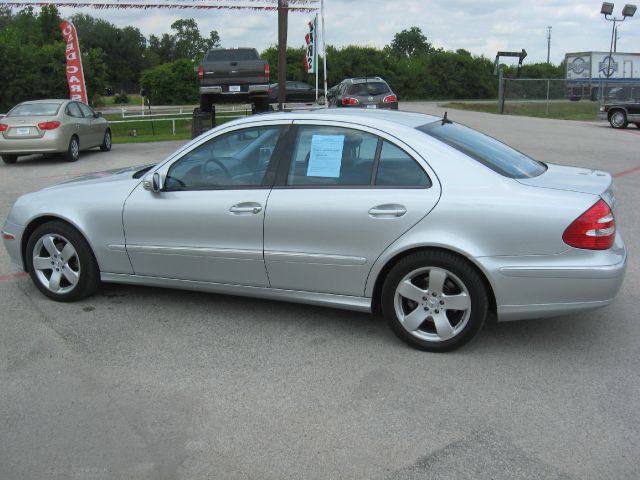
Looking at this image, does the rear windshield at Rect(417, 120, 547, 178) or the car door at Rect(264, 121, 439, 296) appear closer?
the car door at Rect(264, 121, 439, 296)

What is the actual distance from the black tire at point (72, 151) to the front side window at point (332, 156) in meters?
11.7

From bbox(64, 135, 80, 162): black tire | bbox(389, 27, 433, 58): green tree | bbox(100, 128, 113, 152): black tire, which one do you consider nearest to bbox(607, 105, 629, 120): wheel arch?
bbox(100, 128, 113, 152): black tire

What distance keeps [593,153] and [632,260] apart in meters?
9.85

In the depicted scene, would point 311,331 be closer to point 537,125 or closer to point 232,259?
point 232,259

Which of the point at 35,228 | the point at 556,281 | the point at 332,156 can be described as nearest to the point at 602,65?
the point at 332,156

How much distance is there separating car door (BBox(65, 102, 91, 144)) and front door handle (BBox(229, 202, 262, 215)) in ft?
38.5

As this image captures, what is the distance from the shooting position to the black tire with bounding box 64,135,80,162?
14758 millimetres

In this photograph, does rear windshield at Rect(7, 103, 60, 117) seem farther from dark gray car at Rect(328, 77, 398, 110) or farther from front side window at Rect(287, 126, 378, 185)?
front side window at Rect(287, 126, 378, 185)

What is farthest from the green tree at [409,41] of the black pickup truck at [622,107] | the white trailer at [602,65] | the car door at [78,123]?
the car door at [78,123]

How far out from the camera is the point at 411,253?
411cm

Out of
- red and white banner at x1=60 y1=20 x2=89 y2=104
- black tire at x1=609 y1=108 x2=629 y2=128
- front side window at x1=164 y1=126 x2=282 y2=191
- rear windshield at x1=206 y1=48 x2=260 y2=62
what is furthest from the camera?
black tire at x1=609 y1=108 x2=629 y2=128

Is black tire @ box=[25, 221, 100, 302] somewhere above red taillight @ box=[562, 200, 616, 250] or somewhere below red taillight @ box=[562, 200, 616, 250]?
below

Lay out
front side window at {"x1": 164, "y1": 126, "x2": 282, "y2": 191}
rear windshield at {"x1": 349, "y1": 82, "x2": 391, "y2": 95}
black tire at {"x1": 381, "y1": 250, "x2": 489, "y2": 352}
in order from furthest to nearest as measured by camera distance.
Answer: rear windshield at {"x1": 349, "y1": 82, "x2": 391, "y2": 95} < front side window at {"x1": 164, "y1": 126, "x2": 282, "y2": 191} < black tire at {"x1": 381, "y1": 250, "x2": 489, "y2": 352}

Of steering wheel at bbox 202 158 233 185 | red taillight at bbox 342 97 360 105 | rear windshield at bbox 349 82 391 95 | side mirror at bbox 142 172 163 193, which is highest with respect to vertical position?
rear windshield at bbox 349 82 391 95
